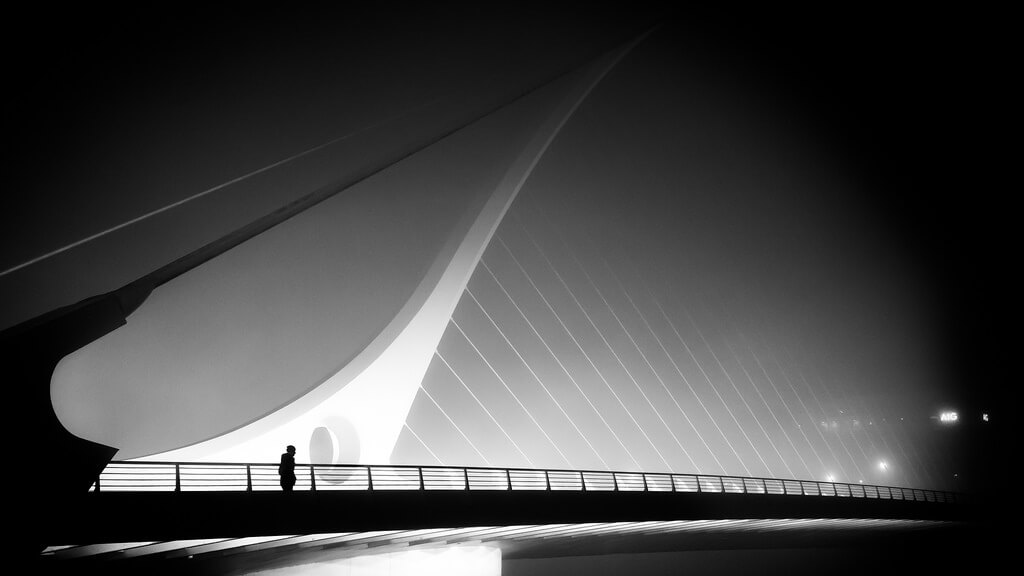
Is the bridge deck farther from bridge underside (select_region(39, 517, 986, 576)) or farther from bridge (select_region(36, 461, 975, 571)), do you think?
bridge underside (select_region(39, 517, 986, 576))

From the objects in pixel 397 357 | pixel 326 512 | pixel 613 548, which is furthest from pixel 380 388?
pixel 613 548

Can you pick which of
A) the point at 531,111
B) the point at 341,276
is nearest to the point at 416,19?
the point at 531,111

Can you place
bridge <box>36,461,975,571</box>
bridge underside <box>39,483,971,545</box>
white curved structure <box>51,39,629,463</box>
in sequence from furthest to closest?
1. white curved structure <box>51,39,629,463</box>
2. bridge <box>36,461,975,571</box>
3. bridge underside <box>39,483,971,545</box>

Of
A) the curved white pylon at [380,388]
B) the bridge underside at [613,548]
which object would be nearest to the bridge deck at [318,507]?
the bridge underside at [613,548]

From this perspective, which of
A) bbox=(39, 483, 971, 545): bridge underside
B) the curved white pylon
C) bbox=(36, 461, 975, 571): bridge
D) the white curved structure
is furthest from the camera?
the curved white pylon

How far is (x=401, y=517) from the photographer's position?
26.5ft

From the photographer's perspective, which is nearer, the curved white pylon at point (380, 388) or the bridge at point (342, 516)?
the bridge at point (342, 516)

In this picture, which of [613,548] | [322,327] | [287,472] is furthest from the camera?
[613,548]

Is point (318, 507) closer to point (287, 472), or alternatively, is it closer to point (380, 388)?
point (287, 472)

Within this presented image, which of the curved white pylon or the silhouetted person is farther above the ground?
the curved white pylon

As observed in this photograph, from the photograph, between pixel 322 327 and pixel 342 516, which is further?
pixel 322 327

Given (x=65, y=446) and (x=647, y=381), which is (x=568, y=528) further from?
(x=647, y=381)

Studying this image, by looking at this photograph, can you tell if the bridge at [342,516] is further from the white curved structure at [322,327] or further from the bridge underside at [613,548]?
the white curved structure at [322,327]

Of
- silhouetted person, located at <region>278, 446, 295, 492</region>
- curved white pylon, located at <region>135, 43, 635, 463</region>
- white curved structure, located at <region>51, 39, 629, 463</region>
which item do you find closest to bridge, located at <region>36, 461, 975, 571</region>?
silhouetted person, located at <region>278, 446, 295, 492</region>
